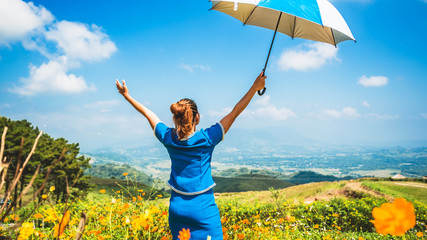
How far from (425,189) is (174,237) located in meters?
14.8

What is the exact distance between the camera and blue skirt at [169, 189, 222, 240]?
2.42 metres

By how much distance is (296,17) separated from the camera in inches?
170

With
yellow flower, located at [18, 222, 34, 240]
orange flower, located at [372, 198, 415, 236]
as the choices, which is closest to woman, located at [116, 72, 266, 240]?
yellow flower, located at [18, 222, 34, 240]

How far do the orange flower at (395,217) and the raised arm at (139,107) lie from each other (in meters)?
2.39

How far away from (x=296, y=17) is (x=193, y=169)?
3.46m

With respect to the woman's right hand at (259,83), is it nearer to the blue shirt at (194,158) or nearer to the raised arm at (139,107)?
the blue shirt at (194,158)

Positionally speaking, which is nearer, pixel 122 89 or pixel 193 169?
pixel 193 169

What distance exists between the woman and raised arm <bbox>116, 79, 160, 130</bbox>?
14.9 inches

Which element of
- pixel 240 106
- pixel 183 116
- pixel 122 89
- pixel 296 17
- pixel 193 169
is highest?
pixel 296 17

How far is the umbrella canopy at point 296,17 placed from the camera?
3070 mm

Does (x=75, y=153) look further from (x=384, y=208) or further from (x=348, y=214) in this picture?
(x=384, y=208)

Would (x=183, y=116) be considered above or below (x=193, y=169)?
above

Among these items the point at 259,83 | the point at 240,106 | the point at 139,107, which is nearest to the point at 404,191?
the point at 259,83

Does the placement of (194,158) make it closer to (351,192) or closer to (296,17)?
(296,17)
